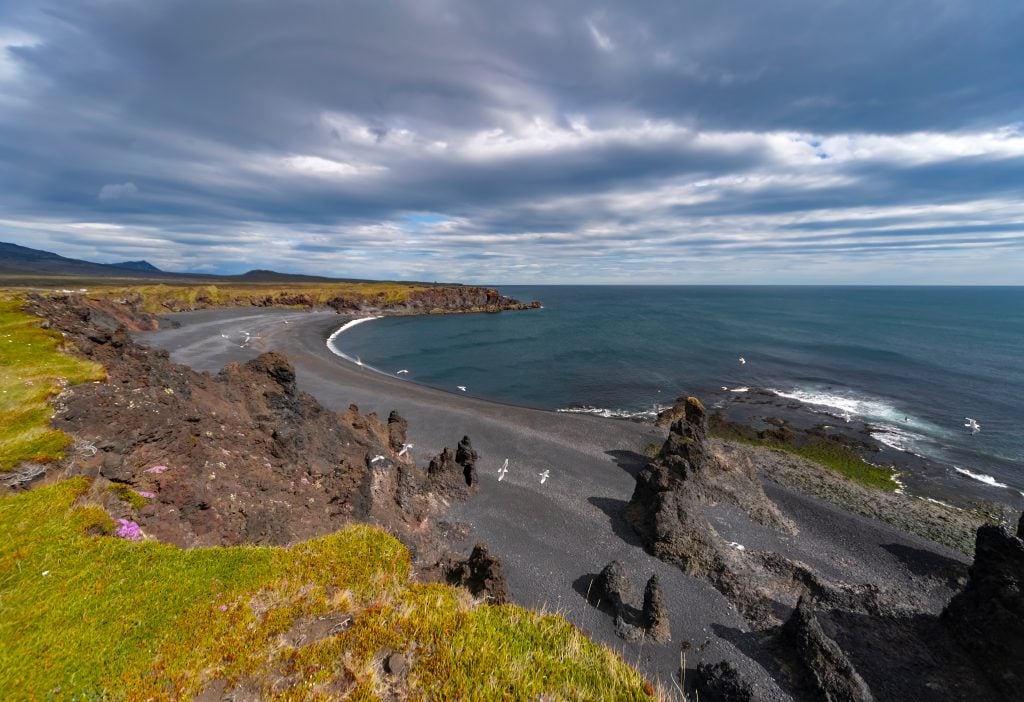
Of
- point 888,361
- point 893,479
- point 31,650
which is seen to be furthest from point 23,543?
point 888,361

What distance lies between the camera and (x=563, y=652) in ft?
25.6

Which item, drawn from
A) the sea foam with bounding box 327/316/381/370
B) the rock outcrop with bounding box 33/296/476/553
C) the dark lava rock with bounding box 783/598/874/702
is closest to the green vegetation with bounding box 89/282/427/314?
the sea foam with bounding box 327/316/381/370

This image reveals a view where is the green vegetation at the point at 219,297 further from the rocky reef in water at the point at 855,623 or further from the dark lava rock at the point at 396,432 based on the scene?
the rocky reef in water at the point at 855,623

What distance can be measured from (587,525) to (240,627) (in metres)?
18.4

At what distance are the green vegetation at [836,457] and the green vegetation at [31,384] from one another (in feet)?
140

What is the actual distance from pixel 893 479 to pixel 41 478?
152 feet

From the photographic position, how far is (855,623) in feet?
53.9

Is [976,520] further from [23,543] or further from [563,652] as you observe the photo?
[23,543]

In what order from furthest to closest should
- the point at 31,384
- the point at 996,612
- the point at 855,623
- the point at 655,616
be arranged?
the point at 855,623, the point at 31,384, the point at 655,616, the point at 996,612

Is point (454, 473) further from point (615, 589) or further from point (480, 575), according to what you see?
point (615, 589)

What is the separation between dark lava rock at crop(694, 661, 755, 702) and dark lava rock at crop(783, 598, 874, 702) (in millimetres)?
2270

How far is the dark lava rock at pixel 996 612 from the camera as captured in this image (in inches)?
516

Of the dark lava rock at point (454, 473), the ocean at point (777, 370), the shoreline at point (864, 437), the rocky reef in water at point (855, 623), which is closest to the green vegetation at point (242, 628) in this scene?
the rocky reef in water at point (855, 623)

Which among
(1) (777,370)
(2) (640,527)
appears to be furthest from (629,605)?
(1) (777,370)
